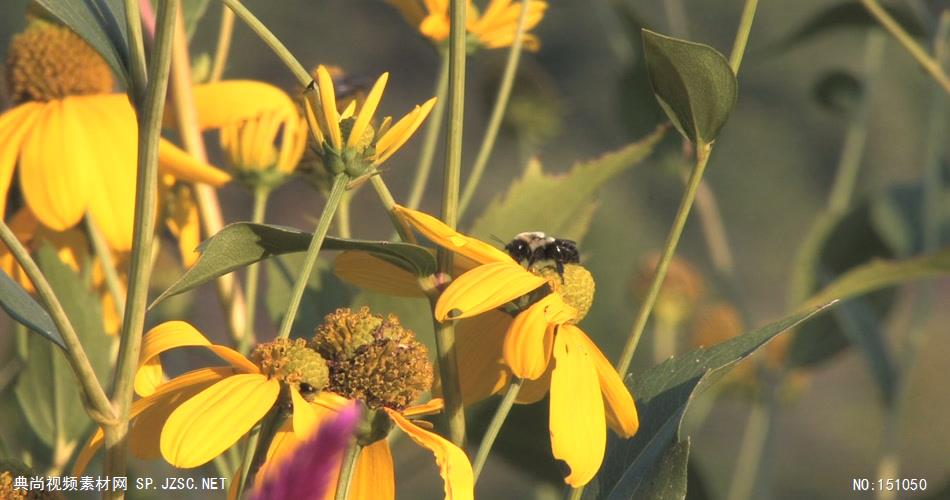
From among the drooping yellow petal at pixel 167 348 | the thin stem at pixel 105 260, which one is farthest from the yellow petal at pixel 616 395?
the thin stem at pixel 105 260

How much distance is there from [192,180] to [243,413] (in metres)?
0.20

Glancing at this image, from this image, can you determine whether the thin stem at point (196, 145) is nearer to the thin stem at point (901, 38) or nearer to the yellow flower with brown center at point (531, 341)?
the yellow flower with brown center at point (531, 341)

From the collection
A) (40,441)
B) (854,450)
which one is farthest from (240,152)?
(854,450)

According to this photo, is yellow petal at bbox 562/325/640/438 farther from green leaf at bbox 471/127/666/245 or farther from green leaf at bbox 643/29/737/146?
green leaf at bbox 471/127/666/245

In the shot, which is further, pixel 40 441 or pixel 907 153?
pixel 907 153

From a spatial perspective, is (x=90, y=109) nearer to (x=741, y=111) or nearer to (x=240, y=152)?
(x=240, y=152)

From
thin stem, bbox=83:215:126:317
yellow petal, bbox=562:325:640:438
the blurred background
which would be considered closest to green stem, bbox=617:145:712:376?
yellow petal, bbox=562:325:640:438

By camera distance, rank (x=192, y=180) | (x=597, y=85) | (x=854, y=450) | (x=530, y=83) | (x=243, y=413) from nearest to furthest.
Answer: (x=243, y=413) → (x=192, y=180) → (x=530, y=83) → (x=854, y=450) → (x=597, y=85)

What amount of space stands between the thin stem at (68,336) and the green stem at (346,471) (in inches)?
2.5

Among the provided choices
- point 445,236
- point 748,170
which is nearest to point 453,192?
point 445,236

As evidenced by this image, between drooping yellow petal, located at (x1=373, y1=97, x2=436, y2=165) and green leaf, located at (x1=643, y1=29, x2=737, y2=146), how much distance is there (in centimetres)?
7

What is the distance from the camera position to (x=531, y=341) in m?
0.34

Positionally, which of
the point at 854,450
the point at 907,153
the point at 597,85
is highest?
the point at 597,85

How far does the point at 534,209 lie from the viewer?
58 centimetres
